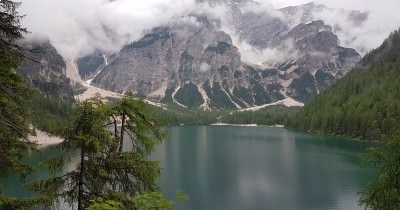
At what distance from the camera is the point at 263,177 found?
95.4 metres

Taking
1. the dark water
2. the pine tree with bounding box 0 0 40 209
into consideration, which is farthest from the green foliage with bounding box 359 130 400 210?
the dark water

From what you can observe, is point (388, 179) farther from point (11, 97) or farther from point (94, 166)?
point (11, 97)

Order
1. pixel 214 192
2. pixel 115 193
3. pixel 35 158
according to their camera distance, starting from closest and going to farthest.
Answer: pixel 115 193, pixel 214 192, pixel 35 158

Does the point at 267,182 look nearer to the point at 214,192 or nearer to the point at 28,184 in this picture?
the point at 214,192

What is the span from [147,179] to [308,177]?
84.9 meters

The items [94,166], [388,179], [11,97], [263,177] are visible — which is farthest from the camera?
[263,177]

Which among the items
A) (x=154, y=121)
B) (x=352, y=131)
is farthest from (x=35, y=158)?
(x=352, y=131)

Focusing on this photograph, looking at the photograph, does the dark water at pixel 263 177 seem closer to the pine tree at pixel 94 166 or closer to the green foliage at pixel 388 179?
the green foliage at pixel 388 179

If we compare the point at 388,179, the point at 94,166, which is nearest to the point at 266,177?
the point at 388,179

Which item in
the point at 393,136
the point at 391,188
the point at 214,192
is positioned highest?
the point at 393,136

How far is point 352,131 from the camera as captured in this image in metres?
188

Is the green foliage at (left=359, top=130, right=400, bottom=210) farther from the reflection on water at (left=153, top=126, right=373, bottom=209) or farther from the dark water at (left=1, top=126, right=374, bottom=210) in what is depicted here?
the reflection on water at (left=153, top=126, right=373, bottom=209)

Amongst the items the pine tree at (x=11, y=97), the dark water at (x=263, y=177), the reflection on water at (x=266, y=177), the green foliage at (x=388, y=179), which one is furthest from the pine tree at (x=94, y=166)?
the reflection on water at (x=266, y=177)

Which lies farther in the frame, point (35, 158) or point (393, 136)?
point (35, 158)
